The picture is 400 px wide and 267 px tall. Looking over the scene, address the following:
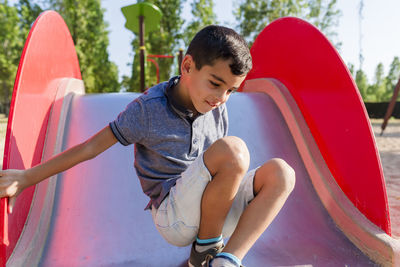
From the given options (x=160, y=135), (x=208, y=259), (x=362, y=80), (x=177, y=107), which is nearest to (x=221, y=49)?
(x=177, y=107)

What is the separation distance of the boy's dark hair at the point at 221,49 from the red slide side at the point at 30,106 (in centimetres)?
85

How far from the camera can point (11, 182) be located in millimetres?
1118

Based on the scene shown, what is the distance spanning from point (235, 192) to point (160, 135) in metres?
0.36

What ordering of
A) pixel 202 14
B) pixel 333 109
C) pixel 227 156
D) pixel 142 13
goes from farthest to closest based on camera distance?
pixel 202 14 < pixel 142 13 < pixel 333 109 < pixel 227 156

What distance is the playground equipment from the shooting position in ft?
4.85

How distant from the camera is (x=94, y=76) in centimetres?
1667

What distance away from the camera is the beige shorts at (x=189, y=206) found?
1.11m

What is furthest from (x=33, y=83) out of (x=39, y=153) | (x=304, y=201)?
(x=304, y=201)

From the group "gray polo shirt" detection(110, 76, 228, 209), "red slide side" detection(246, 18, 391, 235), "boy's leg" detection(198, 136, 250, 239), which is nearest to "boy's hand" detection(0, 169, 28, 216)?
"gray polo shirt" detection(110, 76, 228, 209)

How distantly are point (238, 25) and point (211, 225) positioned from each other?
50.5 feet

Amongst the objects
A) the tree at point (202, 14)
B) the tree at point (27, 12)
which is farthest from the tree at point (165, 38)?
the tree at point (27, 12)

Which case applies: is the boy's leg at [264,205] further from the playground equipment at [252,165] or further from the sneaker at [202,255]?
the playground equipment at [252,165]

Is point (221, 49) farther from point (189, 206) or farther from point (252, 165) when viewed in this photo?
point (252, 165)

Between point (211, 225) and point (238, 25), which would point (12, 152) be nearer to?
point (211, 225)
